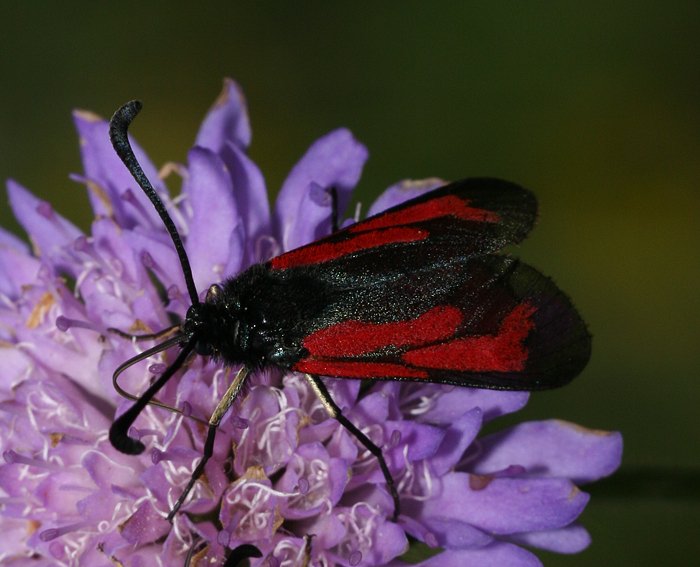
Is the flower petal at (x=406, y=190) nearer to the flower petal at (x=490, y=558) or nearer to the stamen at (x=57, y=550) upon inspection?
the flower petal at (x=490, y=558)

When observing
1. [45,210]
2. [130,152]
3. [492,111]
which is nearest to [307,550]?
[130,152]

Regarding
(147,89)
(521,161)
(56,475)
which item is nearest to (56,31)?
(147,89)

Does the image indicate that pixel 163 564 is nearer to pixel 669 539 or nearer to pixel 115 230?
pixel 115 230

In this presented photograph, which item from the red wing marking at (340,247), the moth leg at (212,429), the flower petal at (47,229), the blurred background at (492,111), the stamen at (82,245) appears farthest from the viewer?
the blurred background at (492,111)

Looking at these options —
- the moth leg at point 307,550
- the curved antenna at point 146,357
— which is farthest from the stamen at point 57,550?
the moth leg at point 307,550

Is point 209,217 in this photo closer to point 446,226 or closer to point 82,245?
point 82,245

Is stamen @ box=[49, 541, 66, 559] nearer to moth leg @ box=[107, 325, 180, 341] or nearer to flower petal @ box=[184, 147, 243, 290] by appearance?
moth leg @ box=[107, 325, 180, 341]
